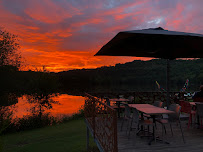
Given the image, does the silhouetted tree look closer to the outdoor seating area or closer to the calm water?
the calm water

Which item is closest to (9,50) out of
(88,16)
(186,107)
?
(88,16)

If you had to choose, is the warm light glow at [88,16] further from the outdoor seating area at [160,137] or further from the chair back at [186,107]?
the outdoor seating area at [160,137]

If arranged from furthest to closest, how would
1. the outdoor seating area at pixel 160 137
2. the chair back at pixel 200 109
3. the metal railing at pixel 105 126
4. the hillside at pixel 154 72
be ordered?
the hillside at pixel 154 72 → the chair back at pixel 200 109 → the outdoor seating area at pixel 160 137 → the metal railing at pixel 105 126

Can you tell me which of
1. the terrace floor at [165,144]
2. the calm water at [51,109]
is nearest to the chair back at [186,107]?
the terrace floor at [165,144]

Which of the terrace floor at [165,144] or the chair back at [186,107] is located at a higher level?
the chair back at [186,107]

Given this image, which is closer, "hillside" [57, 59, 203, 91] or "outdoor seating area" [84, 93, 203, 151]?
"outdoor seating area" [84, 93, 203, 151]

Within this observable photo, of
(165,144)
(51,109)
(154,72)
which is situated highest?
(154,72)

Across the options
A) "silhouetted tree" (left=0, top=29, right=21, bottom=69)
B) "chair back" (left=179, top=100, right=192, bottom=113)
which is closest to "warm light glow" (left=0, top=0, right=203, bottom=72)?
"chair back" (left=179, top=100, right=192, bottom=113)

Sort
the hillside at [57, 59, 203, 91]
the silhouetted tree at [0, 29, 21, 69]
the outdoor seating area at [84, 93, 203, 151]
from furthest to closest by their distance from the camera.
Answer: the hillside at [57, 59, 203, 91] < the silhouetted tree at [0, 29, 21, 69] < the outdoor seating area at [84, 93, 203, 151]

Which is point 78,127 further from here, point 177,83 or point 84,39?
point 177,83

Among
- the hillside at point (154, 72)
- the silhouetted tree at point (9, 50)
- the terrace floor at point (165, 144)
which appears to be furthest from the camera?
the hillside at point (154, 72)

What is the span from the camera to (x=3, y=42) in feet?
A: 74.0

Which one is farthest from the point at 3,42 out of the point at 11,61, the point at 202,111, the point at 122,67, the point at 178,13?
the point at 122,67

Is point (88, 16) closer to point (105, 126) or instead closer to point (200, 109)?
point (200, 109)
